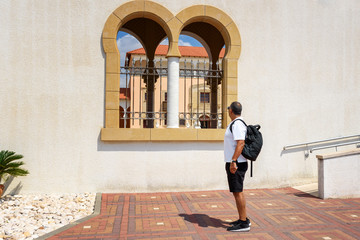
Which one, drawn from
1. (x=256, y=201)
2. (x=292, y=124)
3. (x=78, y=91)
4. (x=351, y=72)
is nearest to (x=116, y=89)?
(x=78, y=91)

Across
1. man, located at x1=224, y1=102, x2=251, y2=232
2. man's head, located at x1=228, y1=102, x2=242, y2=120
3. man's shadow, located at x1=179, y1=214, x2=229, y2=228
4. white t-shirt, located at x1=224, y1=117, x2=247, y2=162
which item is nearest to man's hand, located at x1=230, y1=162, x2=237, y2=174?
man, located at x1=224, y1=102, x2=251, y2=232

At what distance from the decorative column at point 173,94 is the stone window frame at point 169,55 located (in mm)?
233

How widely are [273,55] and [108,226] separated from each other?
5.38 m

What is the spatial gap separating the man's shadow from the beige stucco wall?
1.81 metres

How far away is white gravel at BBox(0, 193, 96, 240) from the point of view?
4.75 m

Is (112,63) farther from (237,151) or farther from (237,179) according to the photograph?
→ (237,179)

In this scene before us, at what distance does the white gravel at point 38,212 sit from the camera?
4746 millimetres

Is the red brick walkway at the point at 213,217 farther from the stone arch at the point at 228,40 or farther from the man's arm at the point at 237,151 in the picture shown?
the stone arch at the point at 228,40

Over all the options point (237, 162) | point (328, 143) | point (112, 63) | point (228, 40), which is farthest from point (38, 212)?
point (328, 143)

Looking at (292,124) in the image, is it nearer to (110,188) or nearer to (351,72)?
(351,72)

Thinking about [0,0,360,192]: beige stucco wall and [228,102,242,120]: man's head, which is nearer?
[228,102,242,120]: man's head

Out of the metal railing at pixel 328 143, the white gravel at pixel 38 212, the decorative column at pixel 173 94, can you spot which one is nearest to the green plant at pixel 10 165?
the white gravel at pixel 38 212

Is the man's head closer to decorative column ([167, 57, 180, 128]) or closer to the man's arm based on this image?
the man's arm

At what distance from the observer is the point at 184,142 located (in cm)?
720
